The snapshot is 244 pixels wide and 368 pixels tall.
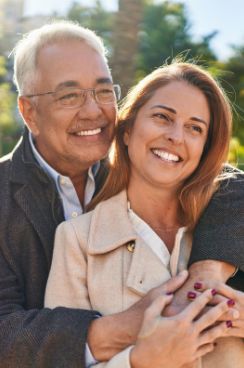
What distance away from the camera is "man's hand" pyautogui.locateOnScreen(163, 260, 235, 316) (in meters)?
2.76

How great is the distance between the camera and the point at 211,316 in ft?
8.79

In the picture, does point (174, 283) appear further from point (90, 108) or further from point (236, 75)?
point (236, 75)

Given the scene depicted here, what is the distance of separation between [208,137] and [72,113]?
0.82 meters

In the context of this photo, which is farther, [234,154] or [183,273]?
[234,154]

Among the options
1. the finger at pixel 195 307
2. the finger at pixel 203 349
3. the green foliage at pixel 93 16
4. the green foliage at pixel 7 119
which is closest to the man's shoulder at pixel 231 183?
the finger at pixel 195 307

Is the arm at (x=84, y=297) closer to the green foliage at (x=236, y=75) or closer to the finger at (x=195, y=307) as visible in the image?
the finger at (x=195, y=307)

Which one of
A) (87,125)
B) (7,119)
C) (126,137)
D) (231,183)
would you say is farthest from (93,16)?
(231,183)

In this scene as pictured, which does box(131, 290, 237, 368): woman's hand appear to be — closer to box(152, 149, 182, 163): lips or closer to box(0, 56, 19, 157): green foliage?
box(152, 149, 182, 163): lips

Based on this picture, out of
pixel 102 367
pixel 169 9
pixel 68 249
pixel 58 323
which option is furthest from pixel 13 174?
pixel 169 9

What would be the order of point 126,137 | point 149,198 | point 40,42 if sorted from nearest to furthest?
1. point 149,198
2. point 126,137
3. point 40,42

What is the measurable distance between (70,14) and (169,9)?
2.12 metres

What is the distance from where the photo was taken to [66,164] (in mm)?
3732

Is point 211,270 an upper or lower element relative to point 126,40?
lower

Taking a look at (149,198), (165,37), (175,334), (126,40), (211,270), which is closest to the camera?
(175,334)
